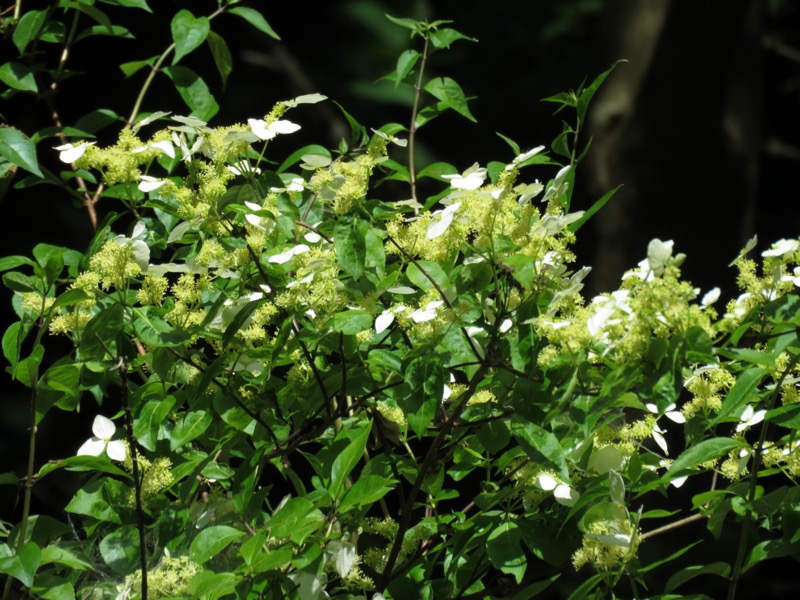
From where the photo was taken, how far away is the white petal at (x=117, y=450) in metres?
0.76

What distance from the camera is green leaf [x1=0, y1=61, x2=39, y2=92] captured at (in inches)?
40.8

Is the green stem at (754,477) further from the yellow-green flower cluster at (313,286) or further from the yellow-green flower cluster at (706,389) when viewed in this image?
the yellow-green flower cluster at (313,286)

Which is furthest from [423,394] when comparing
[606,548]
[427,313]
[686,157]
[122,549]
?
[686,157]

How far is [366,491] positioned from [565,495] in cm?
14

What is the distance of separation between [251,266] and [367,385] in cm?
13

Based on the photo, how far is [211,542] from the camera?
698mm

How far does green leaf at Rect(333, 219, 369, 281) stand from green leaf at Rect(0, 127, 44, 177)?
36cm

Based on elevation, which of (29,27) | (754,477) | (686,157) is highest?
(29,27)

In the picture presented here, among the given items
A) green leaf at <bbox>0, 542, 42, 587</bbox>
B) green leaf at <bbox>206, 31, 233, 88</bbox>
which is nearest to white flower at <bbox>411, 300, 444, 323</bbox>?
green leaf at <bbox>0, 542, 42, 587</bbox>

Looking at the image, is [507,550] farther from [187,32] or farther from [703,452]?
[187,32]

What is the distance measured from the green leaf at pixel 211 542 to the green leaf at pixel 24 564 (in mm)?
109

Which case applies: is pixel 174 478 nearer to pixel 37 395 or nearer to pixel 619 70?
pixel 37 395

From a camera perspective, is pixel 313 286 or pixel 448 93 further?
pixel 448 93

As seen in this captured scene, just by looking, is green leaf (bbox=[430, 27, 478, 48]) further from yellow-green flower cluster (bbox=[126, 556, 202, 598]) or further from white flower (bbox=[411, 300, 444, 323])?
yellow-green flower cluster (bbox=[126, 556, 202, 598])
